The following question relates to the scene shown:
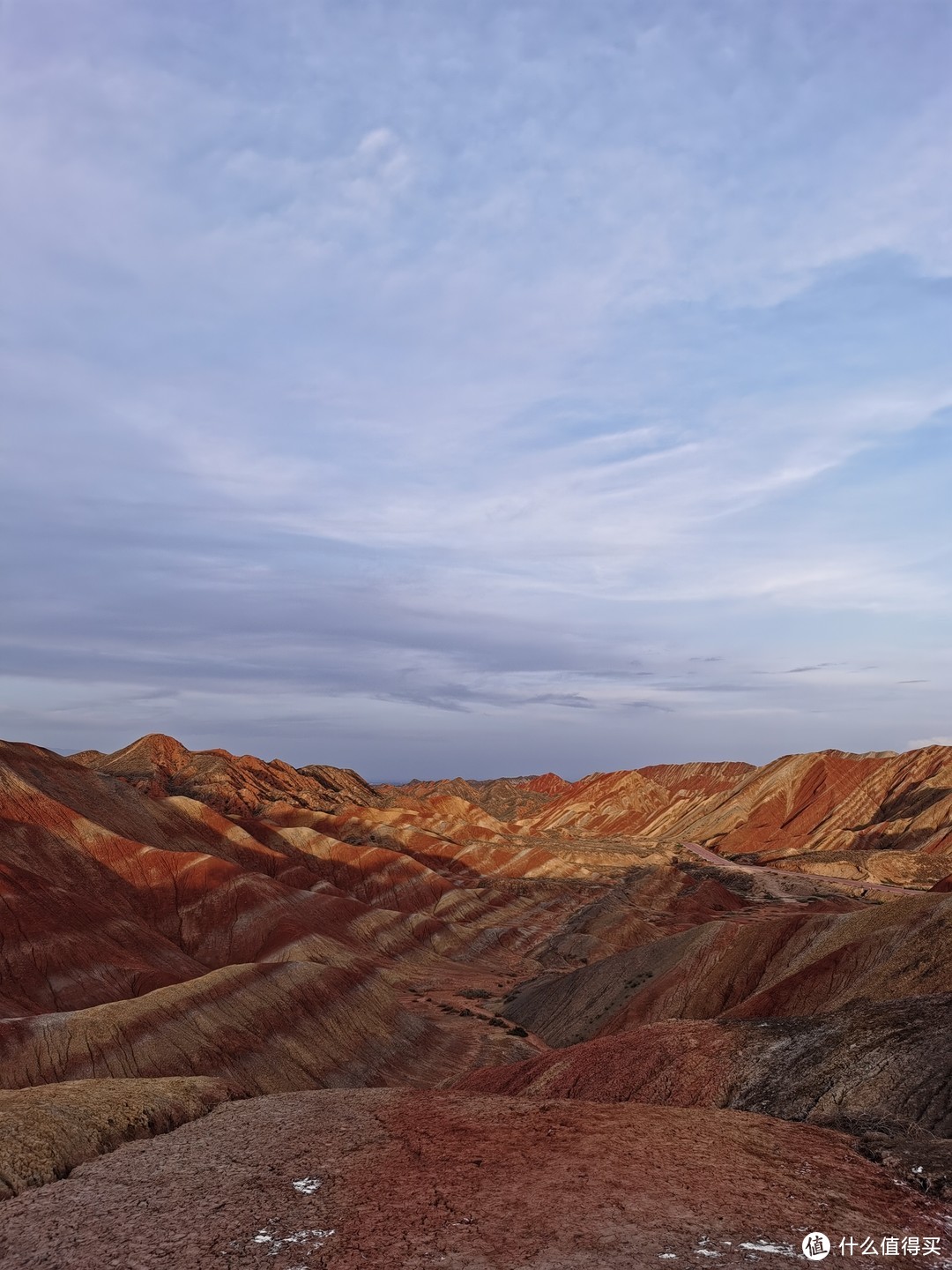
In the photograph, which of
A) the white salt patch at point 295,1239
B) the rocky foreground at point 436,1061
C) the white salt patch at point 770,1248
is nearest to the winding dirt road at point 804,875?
the rocky foreground at point 436,1061

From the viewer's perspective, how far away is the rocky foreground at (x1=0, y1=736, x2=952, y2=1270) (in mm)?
12914

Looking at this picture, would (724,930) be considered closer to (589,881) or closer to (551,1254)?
(551,1254)

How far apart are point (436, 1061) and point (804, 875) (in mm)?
94328

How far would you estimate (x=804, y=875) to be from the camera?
127m

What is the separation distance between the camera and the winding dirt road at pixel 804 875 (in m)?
109

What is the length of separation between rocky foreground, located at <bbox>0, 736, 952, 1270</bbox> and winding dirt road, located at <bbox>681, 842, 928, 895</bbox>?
224 cm

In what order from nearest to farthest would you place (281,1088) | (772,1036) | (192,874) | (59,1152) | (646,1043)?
1. (59,1152)
2. (772,1036)
3. (646,1043)
4. (281,1088)
5. (192,874)

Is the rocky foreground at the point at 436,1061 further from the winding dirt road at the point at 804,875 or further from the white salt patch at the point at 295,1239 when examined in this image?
the winding dirt road at the point at 804,875

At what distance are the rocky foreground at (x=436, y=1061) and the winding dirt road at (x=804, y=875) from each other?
2243mm

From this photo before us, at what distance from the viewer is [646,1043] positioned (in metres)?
25.5

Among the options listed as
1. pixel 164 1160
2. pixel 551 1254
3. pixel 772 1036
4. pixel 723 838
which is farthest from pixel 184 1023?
pixel 723 838

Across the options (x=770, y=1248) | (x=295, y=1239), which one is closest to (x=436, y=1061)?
(x=295, y=1239)

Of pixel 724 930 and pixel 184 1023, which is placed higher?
pixel 724 930

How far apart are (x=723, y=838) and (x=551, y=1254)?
178 metres
